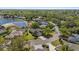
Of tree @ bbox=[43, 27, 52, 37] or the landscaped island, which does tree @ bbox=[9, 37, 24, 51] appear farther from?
tree @ bbox=[43, 27, 52, 37]

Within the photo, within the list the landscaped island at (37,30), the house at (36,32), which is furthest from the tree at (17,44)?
the house at (36,32)

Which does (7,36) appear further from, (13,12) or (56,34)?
(56,34)

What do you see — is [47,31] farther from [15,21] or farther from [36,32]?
[15,21]

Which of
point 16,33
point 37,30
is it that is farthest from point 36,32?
point 16,33

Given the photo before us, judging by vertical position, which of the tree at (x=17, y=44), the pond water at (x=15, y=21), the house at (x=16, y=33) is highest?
the pond water at (x=15, y=21)

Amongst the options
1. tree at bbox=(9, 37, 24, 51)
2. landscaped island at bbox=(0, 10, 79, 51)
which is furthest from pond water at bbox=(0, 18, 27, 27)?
tree at bbox=(9, 37, 24, 51)

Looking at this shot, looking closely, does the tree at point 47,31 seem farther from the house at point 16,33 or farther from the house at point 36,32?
the house at point 16,33

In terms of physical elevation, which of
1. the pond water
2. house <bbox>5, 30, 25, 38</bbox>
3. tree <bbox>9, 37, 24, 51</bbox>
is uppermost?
the pond water
